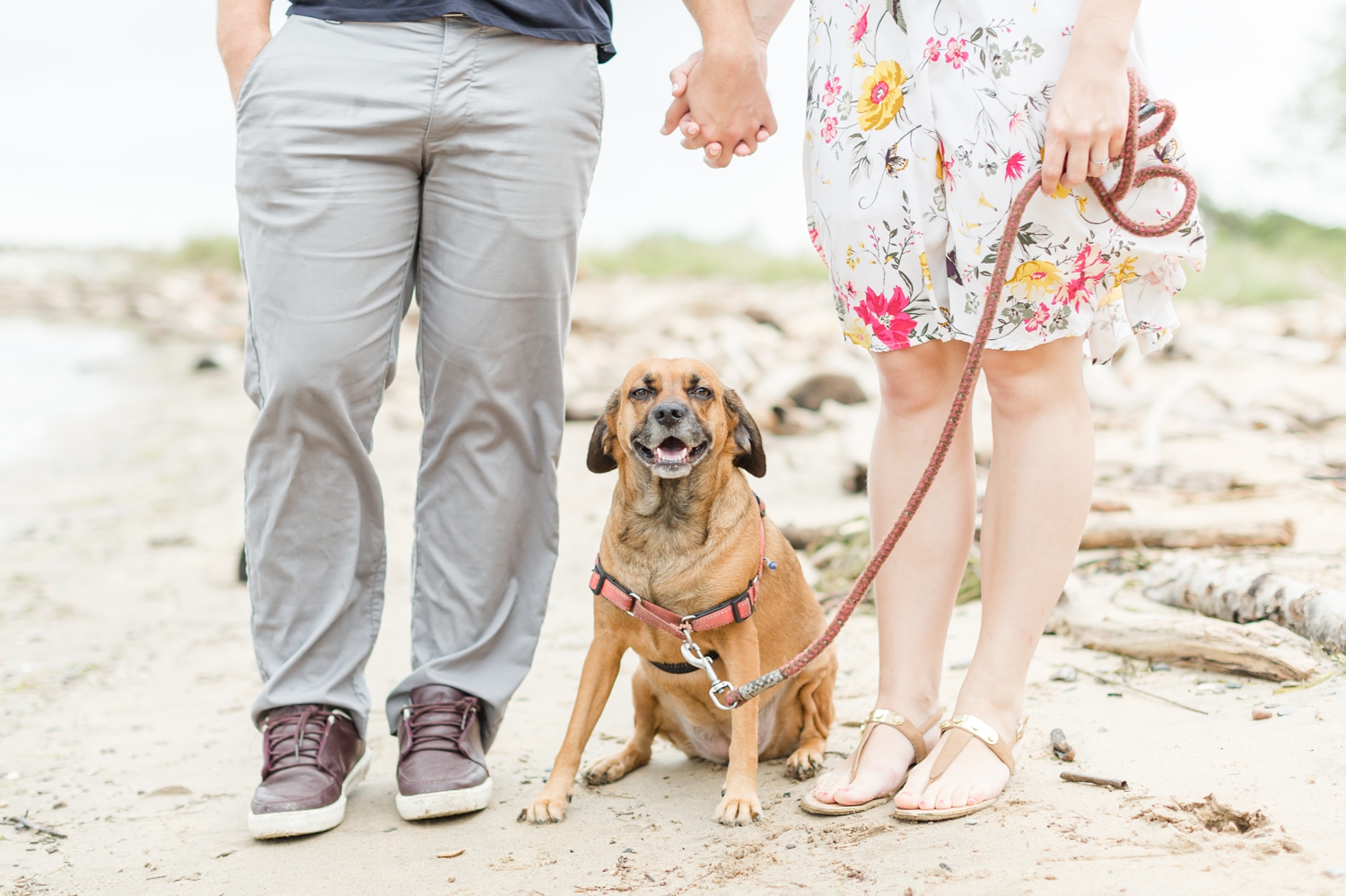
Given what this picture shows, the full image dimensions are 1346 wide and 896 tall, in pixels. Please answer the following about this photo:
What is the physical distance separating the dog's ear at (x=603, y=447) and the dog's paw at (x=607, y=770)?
31.0 inches

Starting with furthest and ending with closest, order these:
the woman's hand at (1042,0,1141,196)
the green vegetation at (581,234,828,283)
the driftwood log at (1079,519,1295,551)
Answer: the green vegetation at (581,234,828,283), the driftwood log at (1079,519,1295,551), the woman's hand at (1042,0,1141,196)

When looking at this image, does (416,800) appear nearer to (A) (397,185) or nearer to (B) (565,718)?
(B) (565,718)

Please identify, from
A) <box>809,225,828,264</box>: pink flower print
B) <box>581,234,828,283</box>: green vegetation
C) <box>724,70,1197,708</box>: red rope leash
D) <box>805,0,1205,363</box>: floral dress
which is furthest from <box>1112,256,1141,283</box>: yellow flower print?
<box>581,234,828,283</box>: green vegetation

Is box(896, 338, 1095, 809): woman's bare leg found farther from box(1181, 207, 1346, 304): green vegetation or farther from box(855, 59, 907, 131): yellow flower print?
box(1181, 207, 1346, 304): green vegetation

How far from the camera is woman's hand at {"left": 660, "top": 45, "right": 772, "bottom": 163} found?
2.74m

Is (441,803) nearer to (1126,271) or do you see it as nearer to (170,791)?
(170,791)

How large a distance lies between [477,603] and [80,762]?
1364mm

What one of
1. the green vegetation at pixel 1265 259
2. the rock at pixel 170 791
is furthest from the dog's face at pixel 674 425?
the green vegetation at pixel 1265 259

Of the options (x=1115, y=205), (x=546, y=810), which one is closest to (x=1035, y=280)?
(x=1115, y=205)

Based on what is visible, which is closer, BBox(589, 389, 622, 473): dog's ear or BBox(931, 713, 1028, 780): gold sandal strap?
BBox(931, 713, 1028, 780): gold sandal strap

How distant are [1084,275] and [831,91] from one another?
0.68 metres

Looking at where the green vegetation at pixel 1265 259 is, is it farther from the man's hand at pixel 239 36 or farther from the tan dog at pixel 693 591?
the man's hand at pixel 239 36

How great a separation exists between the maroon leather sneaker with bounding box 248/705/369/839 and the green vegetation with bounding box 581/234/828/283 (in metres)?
14.3

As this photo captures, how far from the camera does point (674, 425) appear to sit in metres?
2.71
